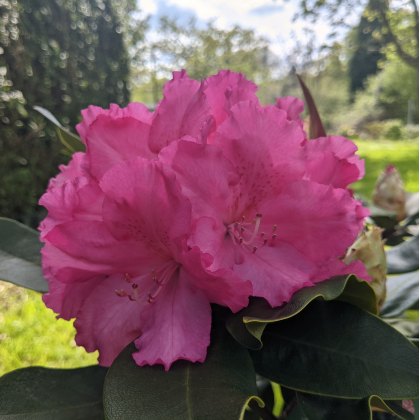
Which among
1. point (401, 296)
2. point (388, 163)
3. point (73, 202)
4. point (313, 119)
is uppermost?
point (313, 119)

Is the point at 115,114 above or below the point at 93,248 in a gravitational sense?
above

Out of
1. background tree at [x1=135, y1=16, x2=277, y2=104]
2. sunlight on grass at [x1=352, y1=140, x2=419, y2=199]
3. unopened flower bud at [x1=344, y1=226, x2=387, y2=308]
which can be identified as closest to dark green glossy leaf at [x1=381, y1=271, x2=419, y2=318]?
unopened flower bud at [x1=344, y1=226, x2=387, y2=308]

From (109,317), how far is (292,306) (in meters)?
0.17

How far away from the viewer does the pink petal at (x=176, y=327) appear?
413mm

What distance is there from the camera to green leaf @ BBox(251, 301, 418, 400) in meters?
0.42

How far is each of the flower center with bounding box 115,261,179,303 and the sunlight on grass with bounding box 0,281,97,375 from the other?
1.72 m

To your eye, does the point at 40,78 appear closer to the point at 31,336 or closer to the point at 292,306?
the point at 31,336

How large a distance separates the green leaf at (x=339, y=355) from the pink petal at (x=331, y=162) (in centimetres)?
12

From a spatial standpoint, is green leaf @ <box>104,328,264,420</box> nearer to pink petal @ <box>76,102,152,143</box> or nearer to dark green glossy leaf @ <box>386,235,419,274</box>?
pink petal @ <box>76,102,152,143</box>

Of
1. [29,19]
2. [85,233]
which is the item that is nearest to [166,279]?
[85,233]

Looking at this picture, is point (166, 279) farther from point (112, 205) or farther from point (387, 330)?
point (387, 330)

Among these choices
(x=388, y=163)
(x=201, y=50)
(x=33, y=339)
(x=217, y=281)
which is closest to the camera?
(x=217, y=281)

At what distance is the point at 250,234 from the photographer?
46cm

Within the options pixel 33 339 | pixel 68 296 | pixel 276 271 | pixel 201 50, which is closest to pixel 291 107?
pixel 276 271
